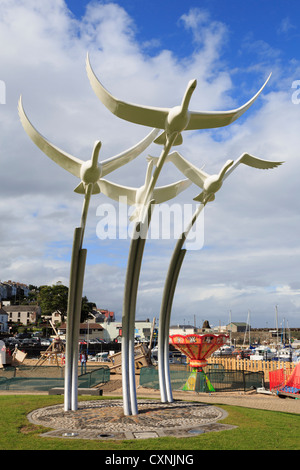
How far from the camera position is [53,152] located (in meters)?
13.2

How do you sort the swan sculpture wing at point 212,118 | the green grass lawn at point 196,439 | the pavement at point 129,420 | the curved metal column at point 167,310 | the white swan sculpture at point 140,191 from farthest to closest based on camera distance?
the curved metal column at point 167,310, the white swan sculpture at point 140,191, the swan sculpture wing at point 212,118, the pavement at point 129,420, the green grass lawn at point 196,439

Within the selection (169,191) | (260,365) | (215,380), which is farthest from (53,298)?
(169,191)

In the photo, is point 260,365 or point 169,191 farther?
point 260,365

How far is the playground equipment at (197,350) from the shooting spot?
889 inches

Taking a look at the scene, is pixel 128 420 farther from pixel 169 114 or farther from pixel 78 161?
pixel 169 114

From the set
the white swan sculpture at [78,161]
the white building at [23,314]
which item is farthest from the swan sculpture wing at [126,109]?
the white building at [23,314]

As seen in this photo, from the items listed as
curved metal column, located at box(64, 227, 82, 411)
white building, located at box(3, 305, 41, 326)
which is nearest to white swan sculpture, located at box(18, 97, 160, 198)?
curved metal column, located at box(64, 227, 82, 411)

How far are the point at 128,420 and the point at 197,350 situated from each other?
11.0 meters

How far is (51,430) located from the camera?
36.6 ft

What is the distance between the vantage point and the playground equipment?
22.6m

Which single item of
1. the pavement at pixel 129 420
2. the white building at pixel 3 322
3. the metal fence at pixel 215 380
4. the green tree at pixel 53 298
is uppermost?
the green tree at pixel 53 298

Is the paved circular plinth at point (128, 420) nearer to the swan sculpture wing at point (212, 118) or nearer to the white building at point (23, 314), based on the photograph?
the swan sculpture wing at point (212, 118)

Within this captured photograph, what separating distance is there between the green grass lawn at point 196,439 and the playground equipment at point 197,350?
9393mm
